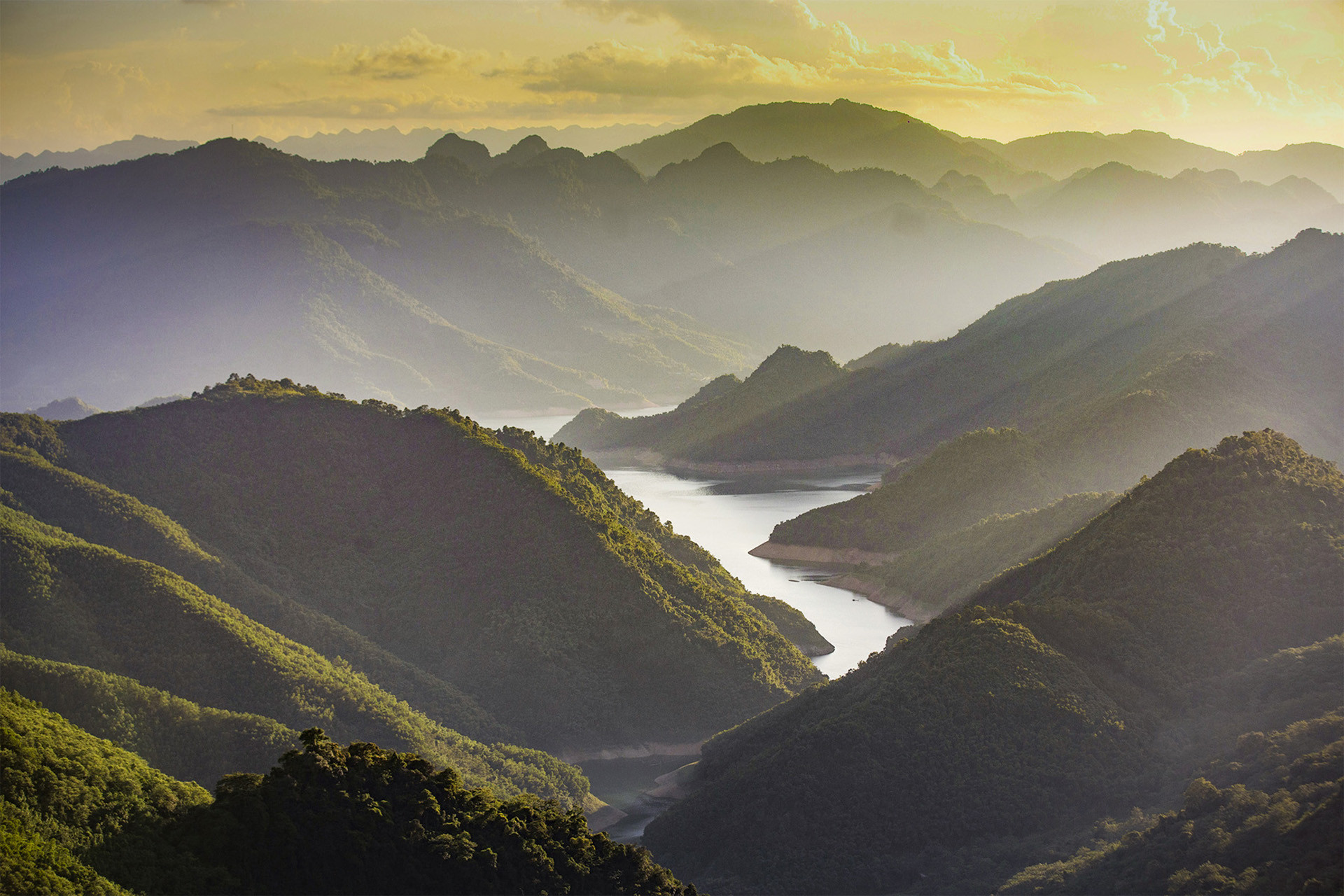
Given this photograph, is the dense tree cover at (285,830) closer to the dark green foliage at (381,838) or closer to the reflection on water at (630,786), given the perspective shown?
the dark green foliage at (381,838)

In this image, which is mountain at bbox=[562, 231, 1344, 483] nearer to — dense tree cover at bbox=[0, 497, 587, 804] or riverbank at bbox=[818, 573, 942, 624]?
riverbank at bbox=[818, 573, 942, 624]

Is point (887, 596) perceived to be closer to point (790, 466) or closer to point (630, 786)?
point (630, 786)

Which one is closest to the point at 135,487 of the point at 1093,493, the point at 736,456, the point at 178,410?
the point at 178,410

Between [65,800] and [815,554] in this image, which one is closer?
[65,800]

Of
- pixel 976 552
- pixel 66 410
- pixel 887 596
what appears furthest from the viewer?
pixel 66 410

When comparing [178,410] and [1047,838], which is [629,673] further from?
[178,410]

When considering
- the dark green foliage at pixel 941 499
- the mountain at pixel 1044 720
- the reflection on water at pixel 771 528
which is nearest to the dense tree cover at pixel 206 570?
the mountain at pixel 1044 720

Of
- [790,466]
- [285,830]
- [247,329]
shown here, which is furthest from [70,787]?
[247,329]
